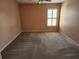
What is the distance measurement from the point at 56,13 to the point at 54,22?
0.58m

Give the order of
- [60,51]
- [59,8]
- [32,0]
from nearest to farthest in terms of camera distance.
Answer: [60,51] → [32,0] → [59,8]

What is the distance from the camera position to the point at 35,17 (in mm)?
6145

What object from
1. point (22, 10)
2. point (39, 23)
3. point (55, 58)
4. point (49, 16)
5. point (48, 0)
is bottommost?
point (55, 58)

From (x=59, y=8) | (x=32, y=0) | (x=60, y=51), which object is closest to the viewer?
(x=60, y=51)

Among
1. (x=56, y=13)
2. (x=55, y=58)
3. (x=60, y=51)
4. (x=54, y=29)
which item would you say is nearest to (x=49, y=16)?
(x=56, y=13)

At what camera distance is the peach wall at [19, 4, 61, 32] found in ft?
19.6

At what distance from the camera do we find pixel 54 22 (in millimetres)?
6172

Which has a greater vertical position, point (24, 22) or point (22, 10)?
point (22, 10)

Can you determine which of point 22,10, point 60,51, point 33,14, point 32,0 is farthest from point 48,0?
point 60,51

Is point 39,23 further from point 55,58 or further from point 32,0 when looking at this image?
point 55,58

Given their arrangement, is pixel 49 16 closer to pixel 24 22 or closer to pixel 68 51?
pixel 24 22

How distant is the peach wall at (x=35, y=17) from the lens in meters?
5.98

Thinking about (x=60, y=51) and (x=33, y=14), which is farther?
(x=33, y=14)

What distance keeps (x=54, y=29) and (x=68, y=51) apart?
302 centimetres
